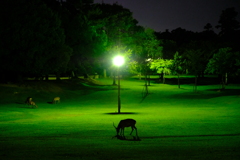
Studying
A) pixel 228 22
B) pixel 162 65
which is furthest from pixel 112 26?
pixel 228 22

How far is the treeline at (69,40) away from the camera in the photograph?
1780 inches

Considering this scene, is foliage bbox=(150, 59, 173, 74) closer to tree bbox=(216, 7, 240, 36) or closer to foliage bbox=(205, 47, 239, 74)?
foliage bbox=(205, 47, 239, 74)

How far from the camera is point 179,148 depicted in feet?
36.9

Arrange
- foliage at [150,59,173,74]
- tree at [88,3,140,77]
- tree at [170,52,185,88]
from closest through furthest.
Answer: tree at [170,52,185,88] → tree at [88,3,140,77] → foliage at [150,59,173,74]

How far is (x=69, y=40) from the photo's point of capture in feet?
196

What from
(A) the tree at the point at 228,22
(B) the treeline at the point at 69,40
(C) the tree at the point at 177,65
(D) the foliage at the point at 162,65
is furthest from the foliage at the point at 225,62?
(A) the tree at the point at 228,22

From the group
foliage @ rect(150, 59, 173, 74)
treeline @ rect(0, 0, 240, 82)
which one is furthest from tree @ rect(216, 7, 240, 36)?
foliage @ rect(150, 59, 173, 74)

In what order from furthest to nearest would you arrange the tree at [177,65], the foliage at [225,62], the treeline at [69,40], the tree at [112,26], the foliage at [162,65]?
1. the foliage at [162,65]
2. the tree at [112,26]
3. the tree at [177,65]
4. the foliage at [225,62]
5. the treeline at [69,40]

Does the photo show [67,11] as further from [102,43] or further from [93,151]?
[93,151]

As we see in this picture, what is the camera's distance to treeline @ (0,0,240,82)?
45.2m

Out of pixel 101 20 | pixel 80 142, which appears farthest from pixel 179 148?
pixel 101 20

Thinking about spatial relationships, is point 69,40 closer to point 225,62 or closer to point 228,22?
point 225,62

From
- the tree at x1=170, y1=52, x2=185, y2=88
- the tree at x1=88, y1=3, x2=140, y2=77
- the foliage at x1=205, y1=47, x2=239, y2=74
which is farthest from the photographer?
the tree at x1=88, y1=3, x2=140, y2=77

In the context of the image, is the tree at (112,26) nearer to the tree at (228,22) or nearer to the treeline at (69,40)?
the treeline at (69,40)
